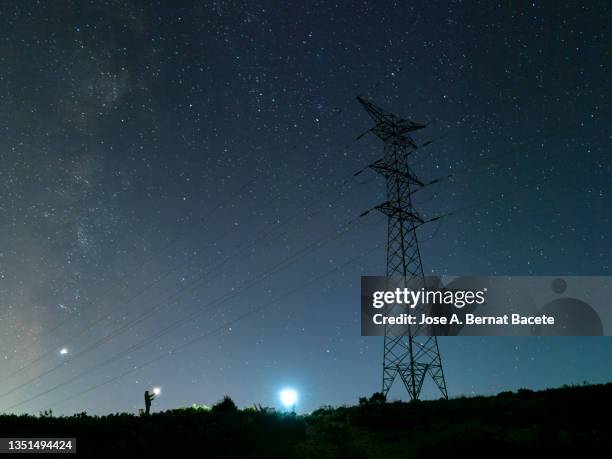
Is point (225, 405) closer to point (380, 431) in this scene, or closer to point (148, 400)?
point (148, 400)

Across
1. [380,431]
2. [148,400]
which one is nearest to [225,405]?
[148,400]

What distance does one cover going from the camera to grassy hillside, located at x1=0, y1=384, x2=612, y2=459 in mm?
15891

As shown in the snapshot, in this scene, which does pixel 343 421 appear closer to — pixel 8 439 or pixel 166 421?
pixel 166 421

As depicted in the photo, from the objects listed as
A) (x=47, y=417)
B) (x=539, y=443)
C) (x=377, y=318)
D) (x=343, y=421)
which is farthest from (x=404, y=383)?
(x=47, y=417)

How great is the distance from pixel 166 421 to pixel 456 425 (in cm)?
1280

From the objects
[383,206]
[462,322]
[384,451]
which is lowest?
[384,451]

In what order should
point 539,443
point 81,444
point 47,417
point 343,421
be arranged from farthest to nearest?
point 47,417 < point 343,421 < point 81,444 < point 539,443

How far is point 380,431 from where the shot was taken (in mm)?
20953

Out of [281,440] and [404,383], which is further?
Answer: [404,383]

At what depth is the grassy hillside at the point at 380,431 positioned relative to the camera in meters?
15.9

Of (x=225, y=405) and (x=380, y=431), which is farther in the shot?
(x=225, y=405)

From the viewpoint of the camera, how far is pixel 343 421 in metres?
23.3

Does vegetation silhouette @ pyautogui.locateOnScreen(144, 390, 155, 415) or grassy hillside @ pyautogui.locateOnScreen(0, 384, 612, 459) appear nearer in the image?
grassy hillside @ pyautogui.locateOnScreen(0, 384, 612, 459)

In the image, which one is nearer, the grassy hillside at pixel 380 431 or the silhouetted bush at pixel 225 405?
the grassy hillside at pixel 380 431
